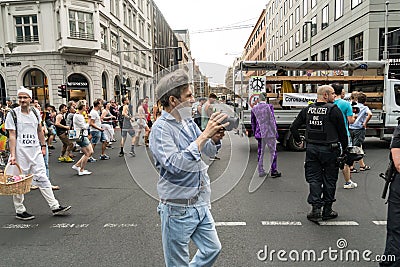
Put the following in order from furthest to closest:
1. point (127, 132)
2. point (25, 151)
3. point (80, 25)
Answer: point (80, 25)
point (127, 132)
point (25, 151)

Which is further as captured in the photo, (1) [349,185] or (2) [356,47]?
(2) [356,47]

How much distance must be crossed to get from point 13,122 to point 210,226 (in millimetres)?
3603

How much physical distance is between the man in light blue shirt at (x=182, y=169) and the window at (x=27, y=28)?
26.9 meters

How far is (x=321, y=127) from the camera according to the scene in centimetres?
416

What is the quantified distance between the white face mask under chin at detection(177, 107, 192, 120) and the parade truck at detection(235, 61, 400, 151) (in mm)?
7602

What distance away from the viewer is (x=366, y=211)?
4.54 metres

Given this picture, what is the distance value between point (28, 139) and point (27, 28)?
24691 millimetres

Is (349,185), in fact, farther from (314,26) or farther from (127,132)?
(314,26)

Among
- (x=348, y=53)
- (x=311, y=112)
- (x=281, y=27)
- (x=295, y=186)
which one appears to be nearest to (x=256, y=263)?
(x=311, y=112)

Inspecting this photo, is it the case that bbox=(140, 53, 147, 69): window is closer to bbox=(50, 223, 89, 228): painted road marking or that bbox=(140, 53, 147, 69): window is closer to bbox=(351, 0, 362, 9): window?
bbox=(351, 0, 362, 9): window

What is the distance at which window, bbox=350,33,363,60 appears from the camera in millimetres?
23547

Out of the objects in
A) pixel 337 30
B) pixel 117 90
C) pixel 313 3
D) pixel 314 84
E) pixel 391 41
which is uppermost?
pixel 313 3

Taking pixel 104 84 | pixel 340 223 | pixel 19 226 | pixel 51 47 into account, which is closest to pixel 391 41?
pixel 340 223

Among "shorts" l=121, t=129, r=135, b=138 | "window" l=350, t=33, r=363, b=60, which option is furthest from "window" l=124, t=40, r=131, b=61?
"shorts" l=121, t=129, r=135, b=138
